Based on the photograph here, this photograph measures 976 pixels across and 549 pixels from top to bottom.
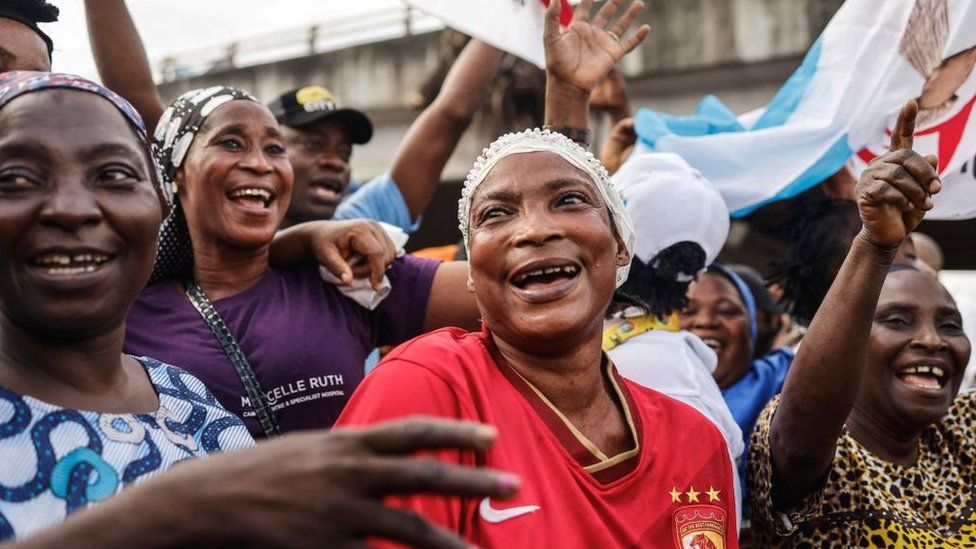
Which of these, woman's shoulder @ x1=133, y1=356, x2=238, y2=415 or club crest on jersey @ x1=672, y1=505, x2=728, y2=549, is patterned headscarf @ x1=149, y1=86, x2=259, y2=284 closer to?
woman's shoulder @ x1=133, y1=356, x2=238, y2=415

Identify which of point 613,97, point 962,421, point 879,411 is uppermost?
point 613,97

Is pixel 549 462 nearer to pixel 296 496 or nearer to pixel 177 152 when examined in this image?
A: pixel 296 496

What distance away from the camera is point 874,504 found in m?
2.73

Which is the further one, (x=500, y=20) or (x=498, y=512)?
(x=500, y=20)

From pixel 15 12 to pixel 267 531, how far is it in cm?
230

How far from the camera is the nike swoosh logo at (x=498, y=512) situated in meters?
1.77

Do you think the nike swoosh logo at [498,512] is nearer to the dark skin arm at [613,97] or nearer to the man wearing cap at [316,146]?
the man wearing cap at [316,146]

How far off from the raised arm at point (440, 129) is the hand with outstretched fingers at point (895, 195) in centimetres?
186

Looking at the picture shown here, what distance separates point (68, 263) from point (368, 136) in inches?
104

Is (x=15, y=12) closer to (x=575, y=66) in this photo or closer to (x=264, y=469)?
(x=575, y=66)

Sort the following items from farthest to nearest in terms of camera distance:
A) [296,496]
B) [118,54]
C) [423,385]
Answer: [118,54]
[423,385]
[296,496]

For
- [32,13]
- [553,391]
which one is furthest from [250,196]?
[553,391]

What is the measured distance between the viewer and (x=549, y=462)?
1.90 m

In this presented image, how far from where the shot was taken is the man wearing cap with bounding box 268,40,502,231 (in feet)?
12.5
